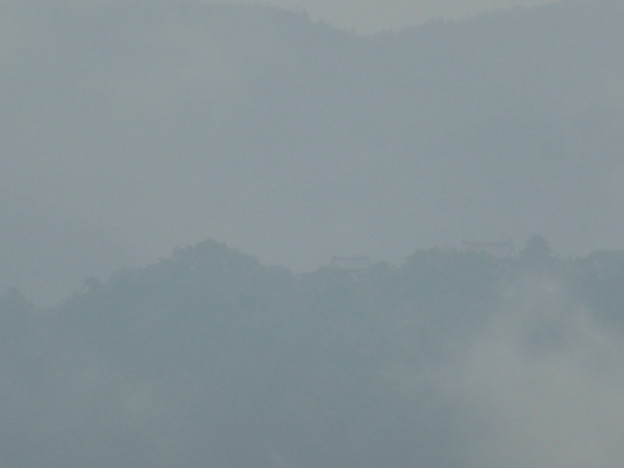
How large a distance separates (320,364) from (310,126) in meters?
16.9

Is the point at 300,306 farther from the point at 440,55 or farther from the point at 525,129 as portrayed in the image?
the point at 440,55

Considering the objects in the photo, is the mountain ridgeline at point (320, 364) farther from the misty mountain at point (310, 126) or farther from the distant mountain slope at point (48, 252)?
the misty mountain at point (310, 126)

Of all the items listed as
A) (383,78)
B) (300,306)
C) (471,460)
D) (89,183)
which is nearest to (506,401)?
(471,460)

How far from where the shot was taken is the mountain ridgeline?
64.1 ft

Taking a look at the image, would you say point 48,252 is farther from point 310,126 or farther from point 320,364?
point 310,126

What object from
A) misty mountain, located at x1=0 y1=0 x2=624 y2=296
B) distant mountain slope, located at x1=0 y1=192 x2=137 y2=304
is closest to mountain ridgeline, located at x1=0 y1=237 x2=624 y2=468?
distant mountain slope, located at x1=0 y1=192 x2=137 y2=304

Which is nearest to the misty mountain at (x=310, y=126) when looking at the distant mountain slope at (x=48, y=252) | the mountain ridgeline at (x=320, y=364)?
the distant mountain slope at (x=48, y=252)

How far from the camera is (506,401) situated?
2011 centimetres

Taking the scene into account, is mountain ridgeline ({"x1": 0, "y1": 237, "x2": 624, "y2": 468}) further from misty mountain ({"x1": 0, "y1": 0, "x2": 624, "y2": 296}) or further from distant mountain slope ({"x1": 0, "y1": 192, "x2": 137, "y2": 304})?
misty mountain ({"x1": 0, "y1": 0, "x2": 624, "y2": 296})

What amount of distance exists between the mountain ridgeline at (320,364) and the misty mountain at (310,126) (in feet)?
22.3

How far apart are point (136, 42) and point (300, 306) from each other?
61.4 ft

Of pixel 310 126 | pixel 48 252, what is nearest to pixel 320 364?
pixel 48 252

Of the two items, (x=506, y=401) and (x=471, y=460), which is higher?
(x=506, y=401)

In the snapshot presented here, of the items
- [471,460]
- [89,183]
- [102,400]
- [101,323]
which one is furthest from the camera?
[89,183]
